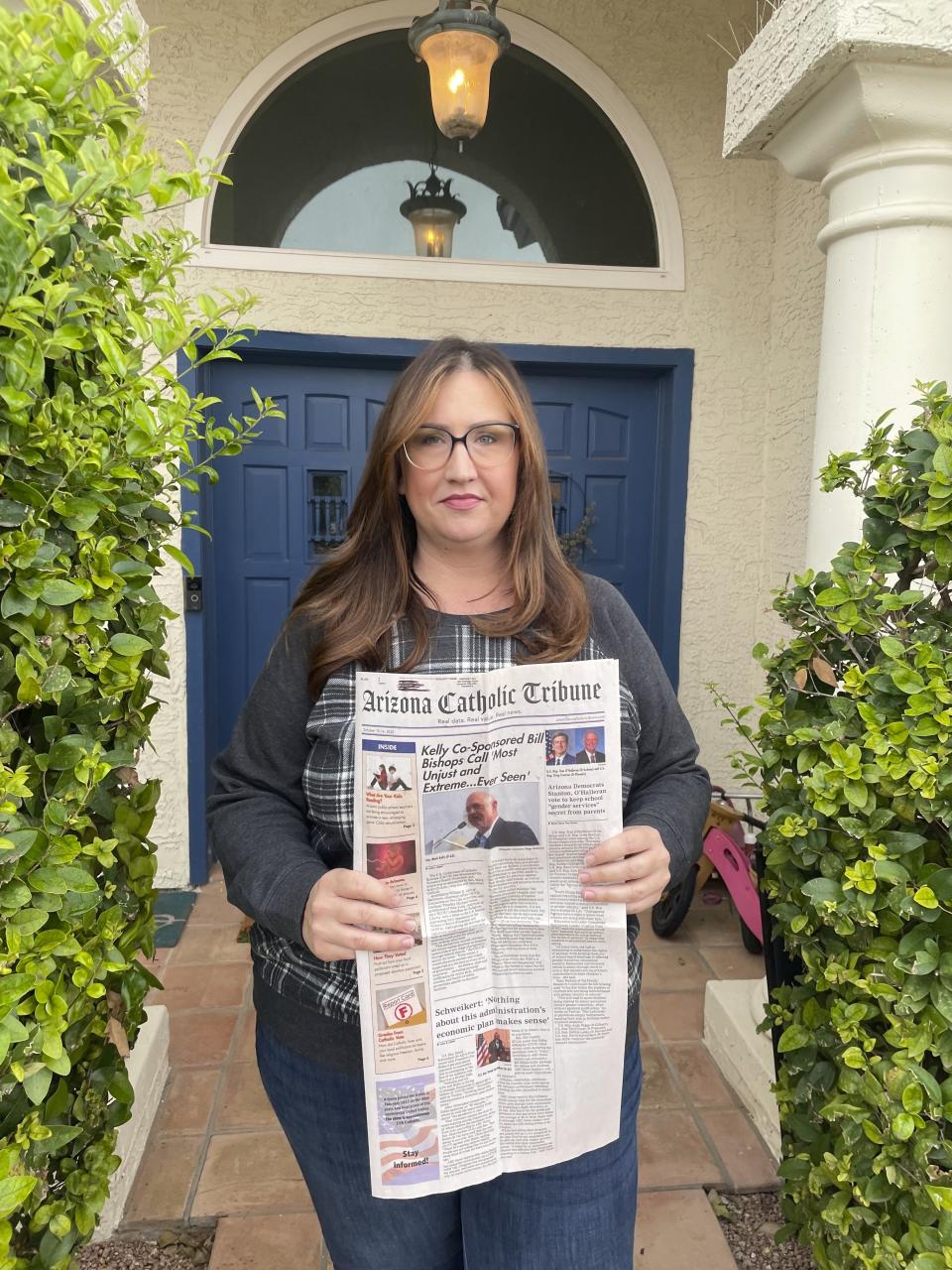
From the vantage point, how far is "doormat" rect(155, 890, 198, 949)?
3402 millimetres

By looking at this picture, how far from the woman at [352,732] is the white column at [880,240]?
1139mm

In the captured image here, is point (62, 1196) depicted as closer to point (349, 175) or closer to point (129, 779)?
point (129, 779)

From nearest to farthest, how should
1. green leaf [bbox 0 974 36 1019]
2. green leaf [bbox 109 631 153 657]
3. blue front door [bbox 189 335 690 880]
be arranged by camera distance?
green leaf [bbox 0 974 36 1019] → green leaf [bbox 109 631 153 657] → blue front door [bbox 189 335 690 880]

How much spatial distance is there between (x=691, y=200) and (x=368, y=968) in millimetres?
3756

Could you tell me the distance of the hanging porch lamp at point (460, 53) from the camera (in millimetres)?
2738

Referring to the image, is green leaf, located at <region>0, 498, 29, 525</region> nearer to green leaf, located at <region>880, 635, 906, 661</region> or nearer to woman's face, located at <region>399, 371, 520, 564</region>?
woman's face, located at <region>399, 371, 520, 564</region>

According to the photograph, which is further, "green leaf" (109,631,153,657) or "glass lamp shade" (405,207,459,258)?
"glass lamp shade" (405,207,459,258)

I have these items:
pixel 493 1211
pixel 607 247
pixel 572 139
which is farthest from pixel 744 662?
pixel 493 1211

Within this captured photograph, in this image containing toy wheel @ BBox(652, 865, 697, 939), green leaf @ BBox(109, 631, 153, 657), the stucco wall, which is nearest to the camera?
green leaf @ BBox(109, 631, 153, 657)

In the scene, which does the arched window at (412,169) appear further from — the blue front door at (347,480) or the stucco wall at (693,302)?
the blue front door at (347,480)

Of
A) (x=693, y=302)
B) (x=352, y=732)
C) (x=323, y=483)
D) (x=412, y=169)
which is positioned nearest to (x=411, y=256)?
(x=412, y=169)

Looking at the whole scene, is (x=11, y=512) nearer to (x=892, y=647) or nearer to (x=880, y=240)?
(x=892, y=647)

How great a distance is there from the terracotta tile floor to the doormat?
0.39ft

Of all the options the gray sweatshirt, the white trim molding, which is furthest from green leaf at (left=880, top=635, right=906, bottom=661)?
the white trim molding
